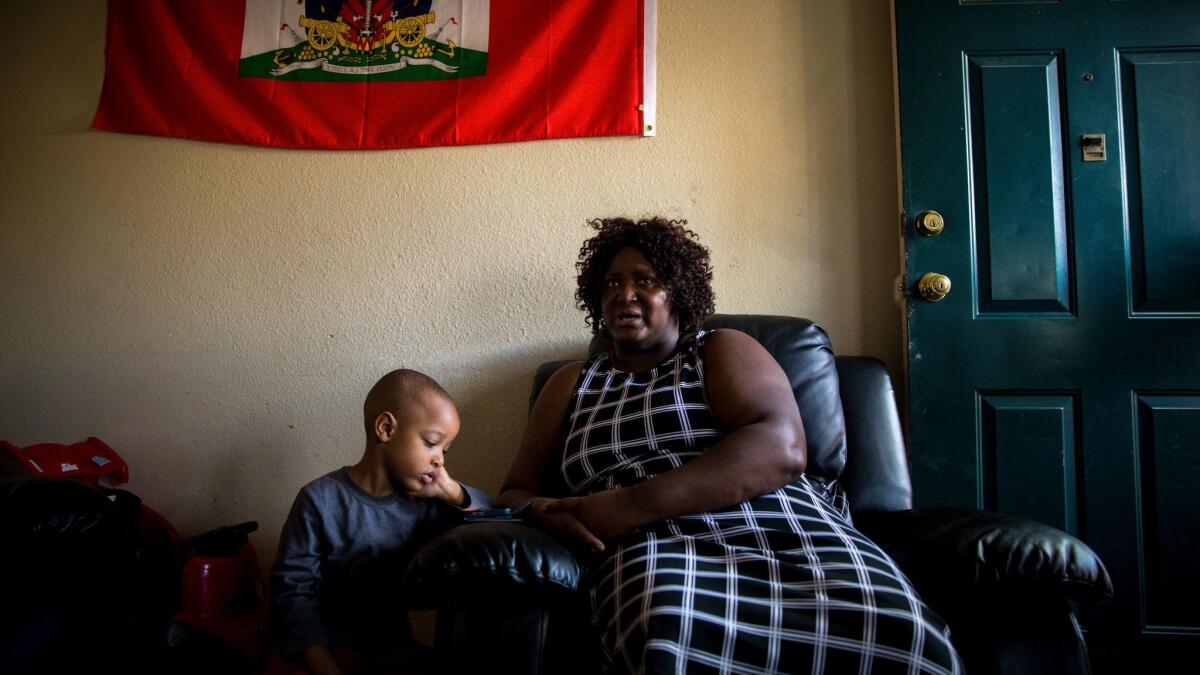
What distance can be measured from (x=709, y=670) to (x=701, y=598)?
97 millimetres

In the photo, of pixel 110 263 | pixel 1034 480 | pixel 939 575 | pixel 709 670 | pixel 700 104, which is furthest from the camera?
pixel 110 263

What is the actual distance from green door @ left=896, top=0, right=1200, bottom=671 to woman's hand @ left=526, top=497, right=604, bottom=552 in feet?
3.28

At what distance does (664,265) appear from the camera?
1.53m

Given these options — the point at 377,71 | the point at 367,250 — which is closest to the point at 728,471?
the point at 367,250

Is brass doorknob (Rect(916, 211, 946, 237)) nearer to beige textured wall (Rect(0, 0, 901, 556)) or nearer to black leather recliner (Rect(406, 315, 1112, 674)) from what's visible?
beige textured wall (Rect(0, 0, 901, 556))

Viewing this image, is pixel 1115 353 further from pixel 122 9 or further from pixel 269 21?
pixel 122 9

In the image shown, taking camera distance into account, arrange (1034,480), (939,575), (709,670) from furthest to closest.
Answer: (1034,480)
(939,575)
(709,670)

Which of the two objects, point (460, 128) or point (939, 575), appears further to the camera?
point (460, 128)

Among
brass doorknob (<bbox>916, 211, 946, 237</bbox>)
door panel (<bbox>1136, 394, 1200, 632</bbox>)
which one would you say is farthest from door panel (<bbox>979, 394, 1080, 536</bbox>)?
brass doorknob (<bbox>916, 211, 946, 237</bbox>)

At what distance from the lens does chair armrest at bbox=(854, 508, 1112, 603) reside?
0.95 meters

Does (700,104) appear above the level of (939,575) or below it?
above

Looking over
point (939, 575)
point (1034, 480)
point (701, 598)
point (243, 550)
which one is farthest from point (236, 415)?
point (1034, 480)

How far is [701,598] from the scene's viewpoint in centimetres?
97

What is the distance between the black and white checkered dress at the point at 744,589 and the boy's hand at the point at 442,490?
1.00 feet
